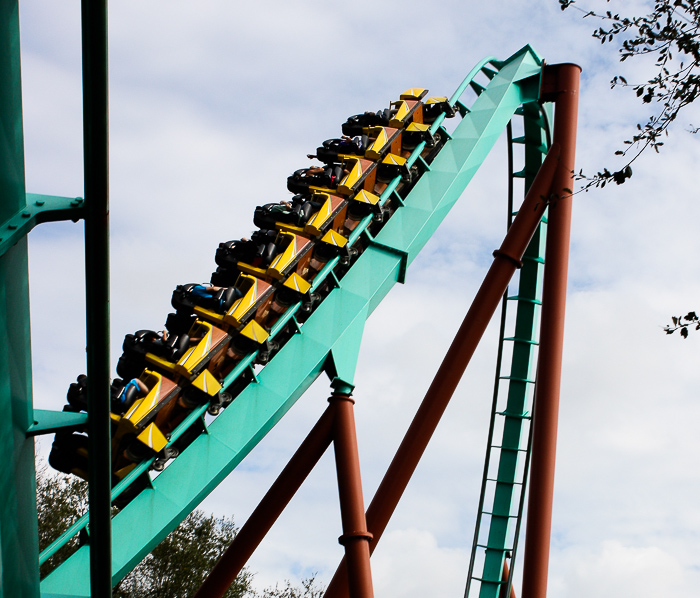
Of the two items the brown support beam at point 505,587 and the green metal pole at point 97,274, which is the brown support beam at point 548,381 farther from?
the green metal pole at point 97,274

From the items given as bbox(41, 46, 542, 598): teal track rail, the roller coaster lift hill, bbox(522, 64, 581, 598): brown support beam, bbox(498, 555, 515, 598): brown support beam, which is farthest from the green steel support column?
bbox(498, 555, 515, 598): brown support beam

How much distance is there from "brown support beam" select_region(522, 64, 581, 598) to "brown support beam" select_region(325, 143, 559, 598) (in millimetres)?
237

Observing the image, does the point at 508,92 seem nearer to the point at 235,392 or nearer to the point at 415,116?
the point at 415,116

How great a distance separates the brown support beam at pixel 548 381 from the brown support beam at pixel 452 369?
0.24 m

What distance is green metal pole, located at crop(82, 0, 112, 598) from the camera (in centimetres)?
169

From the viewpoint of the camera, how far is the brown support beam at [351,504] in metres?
4.78

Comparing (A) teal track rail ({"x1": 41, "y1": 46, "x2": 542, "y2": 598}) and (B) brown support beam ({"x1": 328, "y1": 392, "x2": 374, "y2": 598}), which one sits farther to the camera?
(B) brown support beam ({"x1": 328, "y1": 392, "x2": 374, "y2": 598})

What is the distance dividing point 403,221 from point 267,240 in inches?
41.6

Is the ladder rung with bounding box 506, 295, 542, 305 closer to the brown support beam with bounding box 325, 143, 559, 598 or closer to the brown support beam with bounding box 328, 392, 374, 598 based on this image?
the brown support beam with bounding box 325, 143, 559, 598

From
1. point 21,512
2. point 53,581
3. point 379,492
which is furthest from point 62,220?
point 379,492

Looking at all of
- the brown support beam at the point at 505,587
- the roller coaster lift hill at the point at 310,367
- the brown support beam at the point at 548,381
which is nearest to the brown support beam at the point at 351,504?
the roller coaster lift hill at the point at 310,367

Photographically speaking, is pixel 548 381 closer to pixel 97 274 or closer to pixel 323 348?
pixel 323 348

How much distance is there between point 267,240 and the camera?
6453mm

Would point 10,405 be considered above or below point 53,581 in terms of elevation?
above
